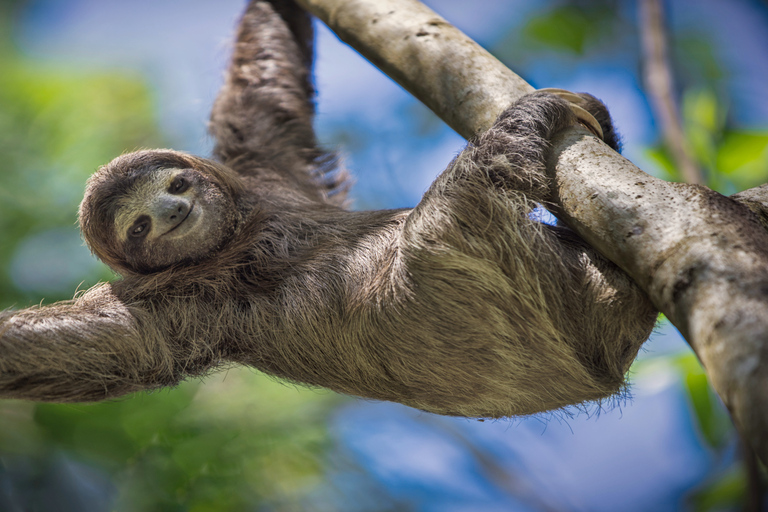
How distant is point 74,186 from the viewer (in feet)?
24.3

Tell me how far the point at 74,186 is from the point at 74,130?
94 centimetres

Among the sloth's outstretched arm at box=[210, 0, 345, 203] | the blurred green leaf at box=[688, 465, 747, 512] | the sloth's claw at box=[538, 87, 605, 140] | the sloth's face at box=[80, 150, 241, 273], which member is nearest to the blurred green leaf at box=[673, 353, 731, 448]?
the blurred green leaf at box=[688, 465, 747, 512]

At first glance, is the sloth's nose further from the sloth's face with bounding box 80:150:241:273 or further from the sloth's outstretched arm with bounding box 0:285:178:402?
the sloth's outstretched arm with bounding box 0:285:178:402

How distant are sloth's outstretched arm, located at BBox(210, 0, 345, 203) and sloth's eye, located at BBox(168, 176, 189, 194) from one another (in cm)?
108

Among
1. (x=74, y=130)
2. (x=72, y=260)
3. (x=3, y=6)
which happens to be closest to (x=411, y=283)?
(x=72, y=260)

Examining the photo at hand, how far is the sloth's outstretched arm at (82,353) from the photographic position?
421 cm

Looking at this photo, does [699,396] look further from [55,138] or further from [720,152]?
[55,138]

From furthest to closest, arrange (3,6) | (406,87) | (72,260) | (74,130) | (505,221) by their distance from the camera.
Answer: (3,6) → (74,130) → (72,260) → (406,87) → (505,221)

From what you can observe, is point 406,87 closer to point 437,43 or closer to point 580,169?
point 437,43

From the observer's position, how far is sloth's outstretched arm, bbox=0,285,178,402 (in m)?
4.21

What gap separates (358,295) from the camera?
441 cm

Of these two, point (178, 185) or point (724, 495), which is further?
point (724, 495)

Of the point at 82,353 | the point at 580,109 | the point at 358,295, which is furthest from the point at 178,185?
the point at 580,109

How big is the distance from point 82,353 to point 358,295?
1.92m
